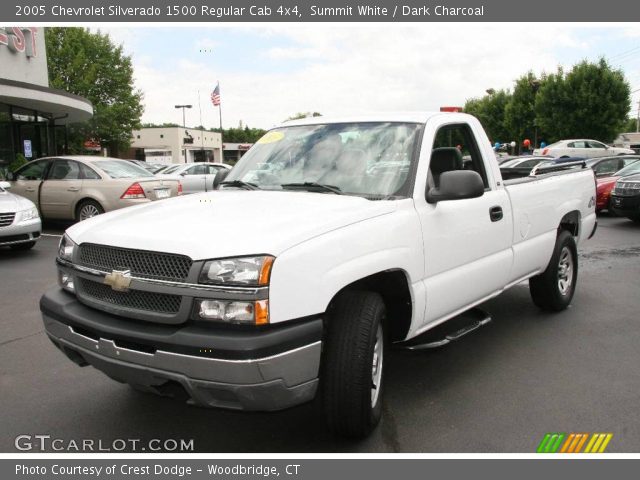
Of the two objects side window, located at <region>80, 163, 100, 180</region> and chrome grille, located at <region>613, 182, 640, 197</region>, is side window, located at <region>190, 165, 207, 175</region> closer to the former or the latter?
side window, located at <region>80, 163, 100, 180</region>

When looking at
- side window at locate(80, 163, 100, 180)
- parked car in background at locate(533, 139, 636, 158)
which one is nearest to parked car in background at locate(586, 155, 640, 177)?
side window at locate(80, 163, 100, 180)

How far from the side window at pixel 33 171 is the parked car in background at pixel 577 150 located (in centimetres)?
2353

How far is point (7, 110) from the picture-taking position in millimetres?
20141

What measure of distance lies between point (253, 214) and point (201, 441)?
1.31 metres

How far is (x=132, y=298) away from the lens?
2.93 metres

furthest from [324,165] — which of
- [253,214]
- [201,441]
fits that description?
[201,441]

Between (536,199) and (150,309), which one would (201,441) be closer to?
(150,309)

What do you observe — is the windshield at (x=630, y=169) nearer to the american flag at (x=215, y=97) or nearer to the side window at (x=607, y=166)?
the side window at (x=607, y=166)

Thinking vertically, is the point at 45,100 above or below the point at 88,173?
above

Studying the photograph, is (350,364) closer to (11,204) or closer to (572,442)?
(572,442)

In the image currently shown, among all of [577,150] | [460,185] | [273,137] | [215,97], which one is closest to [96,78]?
[215,97]

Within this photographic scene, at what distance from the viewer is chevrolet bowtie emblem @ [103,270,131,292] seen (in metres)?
2.89

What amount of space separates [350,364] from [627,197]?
38.8ft

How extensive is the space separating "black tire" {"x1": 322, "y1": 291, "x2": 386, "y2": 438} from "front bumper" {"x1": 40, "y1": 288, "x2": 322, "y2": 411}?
19cm
